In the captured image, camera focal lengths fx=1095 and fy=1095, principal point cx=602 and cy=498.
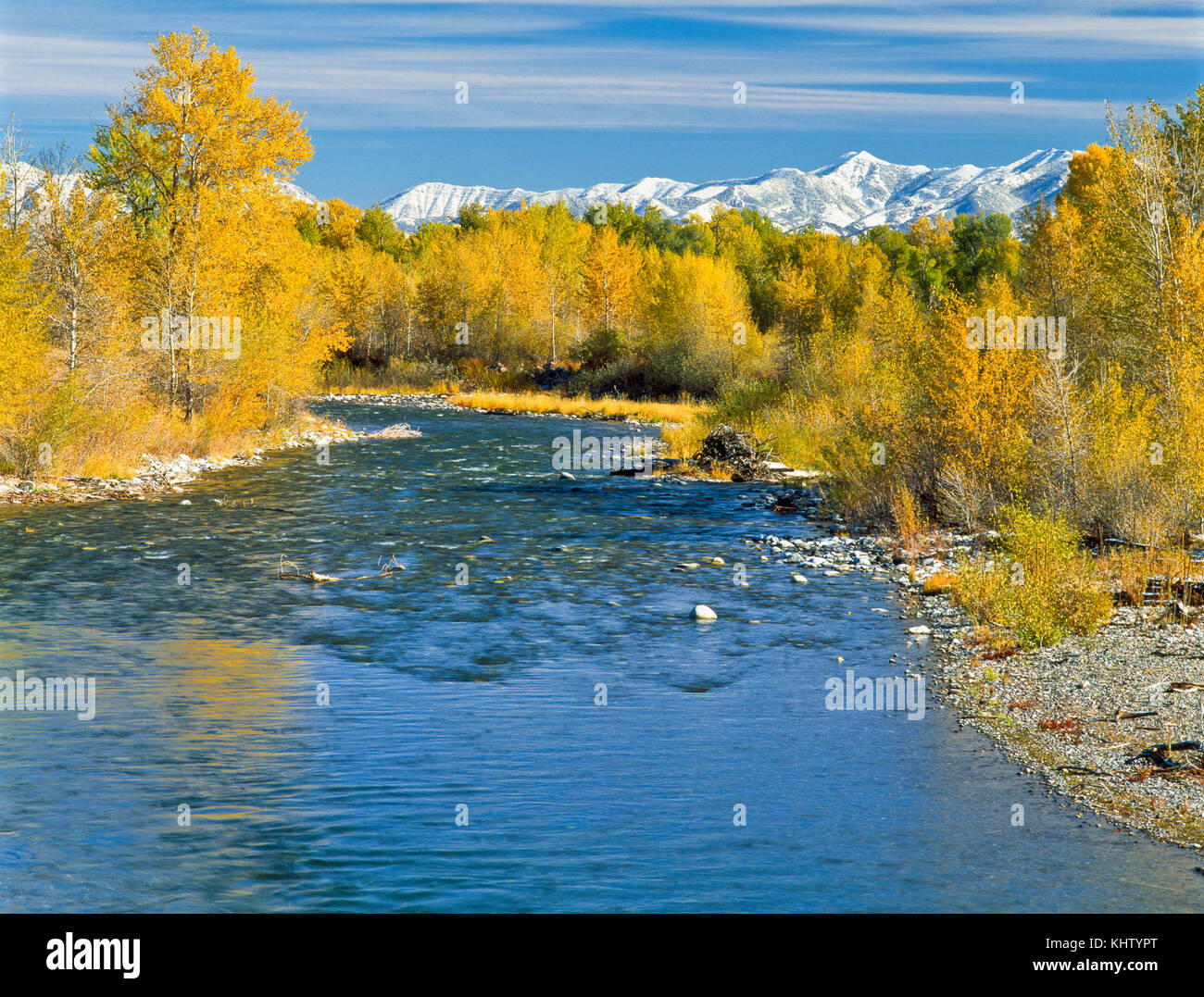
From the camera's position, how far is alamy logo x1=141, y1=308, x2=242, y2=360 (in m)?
37.2

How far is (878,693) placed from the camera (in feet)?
43.7

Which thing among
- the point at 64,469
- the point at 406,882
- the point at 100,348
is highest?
the point at 100,348

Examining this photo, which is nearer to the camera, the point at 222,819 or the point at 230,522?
the point at 222,819

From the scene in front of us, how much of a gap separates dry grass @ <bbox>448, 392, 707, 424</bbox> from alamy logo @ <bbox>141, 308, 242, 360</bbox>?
23.5 meters

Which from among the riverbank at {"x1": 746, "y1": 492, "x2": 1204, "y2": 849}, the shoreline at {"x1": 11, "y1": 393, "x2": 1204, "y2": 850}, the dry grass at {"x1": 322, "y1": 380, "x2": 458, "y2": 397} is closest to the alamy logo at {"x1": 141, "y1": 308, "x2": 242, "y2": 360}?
the shoreline at {"x1": 11, "y1": 393, "x2": 1204, "y2": 850}

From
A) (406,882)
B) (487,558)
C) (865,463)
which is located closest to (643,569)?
(487,558)

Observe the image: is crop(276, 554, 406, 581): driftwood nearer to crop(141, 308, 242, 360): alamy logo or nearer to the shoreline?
the shoreline

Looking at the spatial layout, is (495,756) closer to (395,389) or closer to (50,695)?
(50,695)

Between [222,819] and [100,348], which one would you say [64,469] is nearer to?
[100,348]

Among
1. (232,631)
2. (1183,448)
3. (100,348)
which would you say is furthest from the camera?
(100,348)

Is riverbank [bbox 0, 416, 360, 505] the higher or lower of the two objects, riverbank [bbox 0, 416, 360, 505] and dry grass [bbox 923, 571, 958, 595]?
the higher

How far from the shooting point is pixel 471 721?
1222 centimetres

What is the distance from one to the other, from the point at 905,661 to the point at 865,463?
41.0 feet
